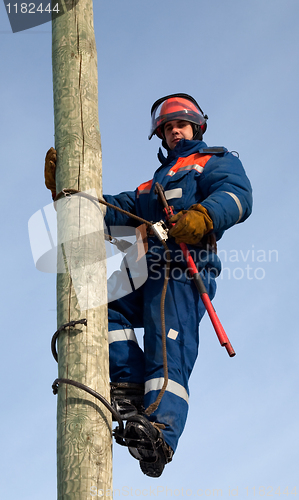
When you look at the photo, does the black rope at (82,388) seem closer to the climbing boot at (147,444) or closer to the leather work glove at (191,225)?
the climbing boot at (147,444)

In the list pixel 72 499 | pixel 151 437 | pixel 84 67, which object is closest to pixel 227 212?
pixel 84 67

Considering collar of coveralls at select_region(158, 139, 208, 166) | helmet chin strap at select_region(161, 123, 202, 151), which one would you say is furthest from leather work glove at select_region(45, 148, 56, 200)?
helmet chin strap at select_region(161, 123, 202, 151)

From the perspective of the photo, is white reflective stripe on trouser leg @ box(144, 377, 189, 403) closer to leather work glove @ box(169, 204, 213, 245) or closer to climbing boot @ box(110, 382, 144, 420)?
climbing boot @ box(110, 382, 144, 420)

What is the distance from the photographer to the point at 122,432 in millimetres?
3518

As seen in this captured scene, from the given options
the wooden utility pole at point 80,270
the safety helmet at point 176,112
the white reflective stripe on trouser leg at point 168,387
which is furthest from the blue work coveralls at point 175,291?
the wooden utility pole at point 80,270

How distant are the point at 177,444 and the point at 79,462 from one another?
884mm

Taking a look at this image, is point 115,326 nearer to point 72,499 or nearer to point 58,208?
point 58,208

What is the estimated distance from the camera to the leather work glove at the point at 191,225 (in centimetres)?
400

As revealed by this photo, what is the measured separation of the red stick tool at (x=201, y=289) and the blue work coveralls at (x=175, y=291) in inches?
2.3

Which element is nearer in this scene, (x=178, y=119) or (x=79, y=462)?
(x=79, y=462)

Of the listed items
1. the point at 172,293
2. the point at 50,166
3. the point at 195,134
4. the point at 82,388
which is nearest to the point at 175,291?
the point at 172,293

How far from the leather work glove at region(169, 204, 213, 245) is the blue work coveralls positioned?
0.07 m

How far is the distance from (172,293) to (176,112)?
1724 millimetres

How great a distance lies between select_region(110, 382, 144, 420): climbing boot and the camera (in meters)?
3.95
